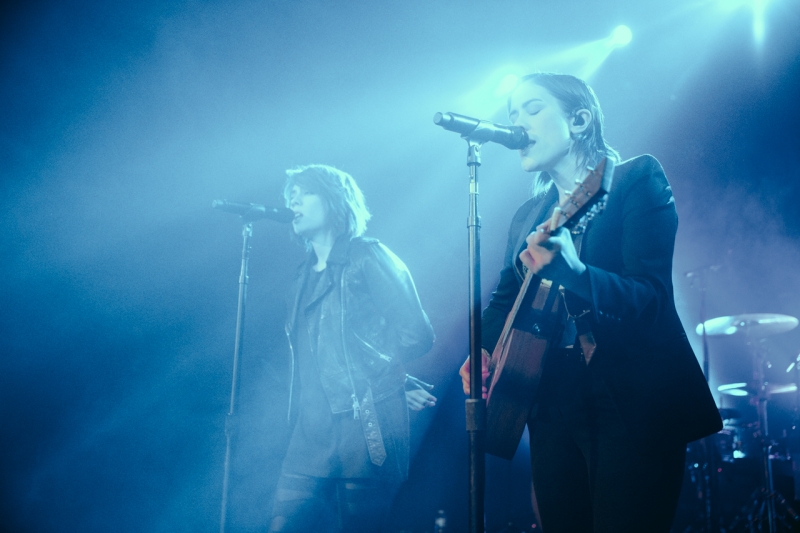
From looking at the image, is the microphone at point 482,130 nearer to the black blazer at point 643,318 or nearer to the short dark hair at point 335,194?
the black blazer at point 643,318

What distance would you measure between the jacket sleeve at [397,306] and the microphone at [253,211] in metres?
0.57

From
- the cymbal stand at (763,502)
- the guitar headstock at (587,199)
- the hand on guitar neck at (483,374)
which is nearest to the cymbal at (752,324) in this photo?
the cymbal stand at (763,502)

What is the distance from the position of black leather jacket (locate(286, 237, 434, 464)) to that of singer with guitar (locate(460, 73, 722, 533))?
43.6 inches

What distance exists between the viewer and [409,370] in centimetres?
423

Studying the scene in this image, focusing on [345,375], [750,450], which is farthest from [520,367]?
[750,450]

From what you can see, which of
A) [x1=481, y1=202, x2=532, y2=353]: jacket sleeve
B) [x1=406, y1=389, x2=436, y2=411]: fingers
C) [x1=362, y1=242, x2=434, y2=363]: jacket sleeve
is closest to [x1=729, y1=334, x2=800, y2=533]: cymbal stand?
[x1=406, y1=389, x2=436, y2=411]: fingers

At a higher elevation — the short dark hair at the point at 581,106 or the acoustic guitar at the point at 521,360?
the short dark hair at the point at 581,106

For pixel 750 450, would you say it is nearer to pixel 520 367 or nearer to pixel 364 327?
pixel 364 327

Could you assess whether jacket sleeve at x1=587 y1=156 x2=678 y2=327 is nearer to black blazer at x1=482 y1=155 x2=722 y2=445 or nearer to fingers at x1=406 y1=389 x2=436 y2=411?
black blazer at x1=482 y1=155 x2=722 y2=445

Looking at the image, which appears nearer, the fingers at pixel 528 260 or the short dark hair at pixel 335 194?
the fingers at pixel 528 260

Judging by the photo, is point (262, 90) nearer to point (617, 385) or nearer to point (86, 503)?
point (86, 503)

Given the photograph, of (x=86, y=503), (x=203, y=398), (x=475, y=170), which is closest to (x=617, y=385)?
(x=475, y=170)

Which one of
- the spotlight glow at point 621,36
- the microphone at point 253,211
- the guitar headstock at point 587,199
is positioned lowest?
the guitar headstock at point 587,199

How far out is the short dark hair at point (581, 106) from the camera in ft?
6.86
